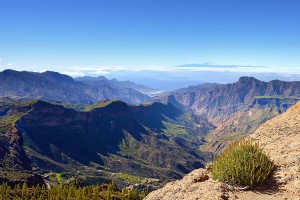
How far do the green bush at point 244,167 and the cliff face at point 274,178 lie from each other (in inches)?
38.7

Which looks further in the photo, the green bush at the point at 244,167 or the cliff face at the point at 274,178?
the green bush at the point at 244,167

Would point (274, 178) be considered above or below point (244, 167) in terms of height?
below

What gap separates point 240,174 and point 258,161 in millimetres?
2756

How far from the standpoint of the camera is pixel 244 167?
32.1m

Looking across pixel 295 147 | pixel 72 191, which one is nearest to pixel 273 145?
pixel 295 147

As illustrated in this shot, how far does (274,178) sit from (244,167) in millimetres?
3171

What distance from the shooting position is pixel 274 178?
1266 inches

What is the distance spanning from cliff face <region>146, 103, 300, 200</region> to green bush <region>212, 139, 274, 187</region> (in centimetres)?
98

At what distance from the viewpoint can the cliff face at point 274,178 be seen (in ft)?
97.4

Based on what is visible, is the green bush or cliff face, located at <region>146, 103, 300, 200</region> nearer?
cliff face, located at <region>146, 103, 300, 200</region>

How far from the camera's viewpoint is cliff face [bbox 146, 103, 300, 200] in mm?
29688

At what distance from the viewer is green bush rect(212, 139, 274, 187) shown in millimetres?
31359

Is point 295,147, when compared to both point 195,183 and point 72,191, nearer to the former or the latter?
point 195,183

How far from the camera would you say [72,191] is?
142m
